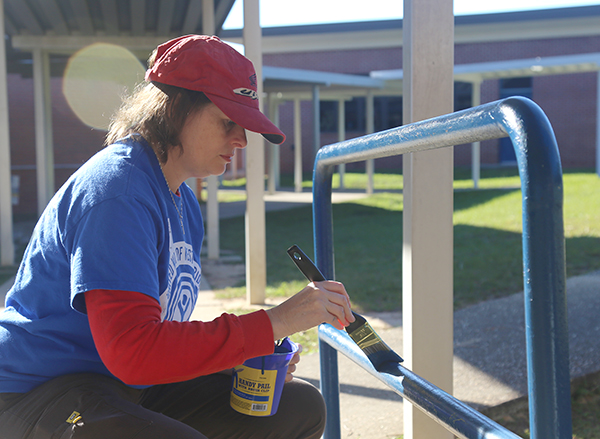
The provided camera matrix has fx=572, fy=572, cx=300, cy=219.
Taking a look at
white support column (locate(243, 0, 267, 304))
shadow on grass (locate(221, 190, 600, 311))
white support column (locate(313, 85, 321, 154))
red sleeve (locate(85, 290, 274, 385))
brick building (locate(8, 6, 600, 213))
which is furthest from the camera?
brick building (locate(8, 6, 600, 213))

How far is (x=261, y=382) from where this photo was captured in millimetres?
1542

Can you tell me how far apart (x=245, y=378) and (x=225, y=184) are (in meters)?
18.8

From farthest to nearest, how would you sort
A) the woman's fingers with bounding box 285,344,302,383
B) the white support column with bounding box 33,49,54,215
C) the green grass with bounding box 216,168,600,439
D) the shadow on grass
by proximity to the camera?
1. the white support column with bounding box 33,49,54,215
2. the shadow on grass
3. the green grass with bounding box 216,168,600,439
4. the woman's fingers with bounding box 285,344,302,383

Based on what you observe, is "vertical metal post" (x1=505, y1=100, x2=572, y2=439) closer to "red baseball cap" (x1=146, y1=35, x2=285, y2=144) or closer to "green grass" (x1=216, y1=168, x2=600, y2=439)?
"red baseball cap" (x1=146, y1=35, x2=285, y2=144)

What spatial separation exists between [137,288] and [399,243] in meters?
6.47

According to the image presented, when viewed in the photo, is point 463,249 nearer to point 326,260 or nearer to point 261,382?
point 326,260

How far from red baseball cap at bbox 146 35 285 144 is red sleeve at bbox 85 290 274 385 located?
0.48 m

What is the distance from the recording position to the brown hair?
4.58 feet

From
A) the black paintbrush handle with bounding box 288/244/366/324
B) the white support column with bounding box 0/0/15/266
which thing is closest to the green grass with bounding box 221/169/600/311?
the white support column with bounding box 0/0/15/266

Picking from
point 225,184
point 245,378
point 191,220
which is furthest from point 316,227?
point 225,184

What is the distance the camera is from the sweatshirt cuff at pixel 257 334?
1.22 meters

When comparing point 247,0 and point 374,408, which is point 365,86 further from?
point 374,408

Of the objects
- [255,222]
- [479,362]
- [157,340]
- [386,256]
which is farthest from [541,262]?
[386,256]

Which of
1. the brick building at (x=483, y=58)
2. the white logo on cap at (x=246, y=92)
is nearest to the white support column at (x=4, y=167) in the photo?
the white logo on cap at (x=246, y=92)
